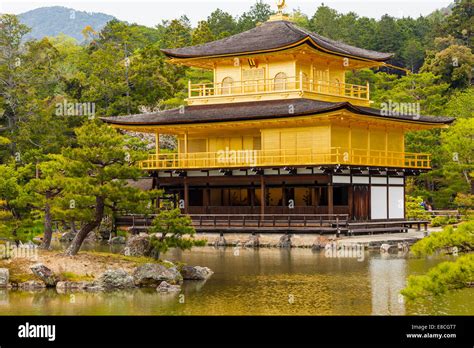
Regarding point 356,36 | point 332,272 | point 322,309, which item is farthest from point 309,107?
point 356,36

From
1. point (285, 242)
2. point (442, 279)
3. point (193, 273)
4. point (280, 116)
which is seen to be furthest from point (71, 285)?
point (280, 116)

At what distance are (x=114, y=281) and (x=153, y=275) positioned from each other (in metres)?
1.15

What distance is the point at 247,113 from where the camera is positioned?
152 feet

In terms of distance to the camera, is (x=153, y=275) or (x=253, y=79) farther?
(x=253, y=79)

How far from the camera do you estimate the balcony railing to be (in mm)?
44094

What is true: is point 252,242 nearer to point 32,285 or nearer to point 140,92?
point 32,285

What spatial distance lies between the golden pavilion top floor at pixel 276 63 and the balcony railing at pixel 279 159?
119 inches

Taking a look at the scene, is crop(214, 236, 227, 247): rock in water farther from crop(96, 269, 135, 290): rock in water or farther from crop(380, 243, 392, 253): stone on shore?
crop(96, 269, 135, 290): rock in water

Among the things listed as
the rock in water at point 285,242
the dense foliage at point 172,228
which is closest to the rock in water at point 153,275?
the dense foliage at point 172,228

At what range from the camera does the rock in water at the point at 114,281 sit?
26.8m

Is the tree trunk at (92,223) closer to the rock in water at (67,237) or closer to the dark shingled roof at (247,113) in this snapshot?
the dark shingled roof at (247,113)

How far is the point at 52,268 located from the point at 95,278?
4.61 ft

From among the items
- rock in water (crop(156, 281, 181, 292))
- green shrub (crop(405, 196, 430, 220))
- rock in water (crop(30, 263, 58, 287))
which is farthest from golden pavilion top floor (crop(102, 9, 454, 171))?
rock in water (crop(30, 263, 58, 287))

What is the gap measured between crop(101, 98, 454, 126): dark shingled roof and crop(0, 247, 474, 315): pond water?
480 inches
